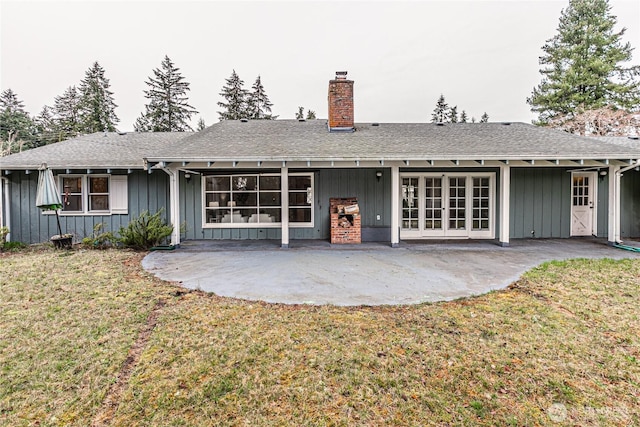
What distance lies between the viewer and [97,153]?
8703mm

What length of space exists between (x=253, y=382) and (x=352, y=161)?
217 inches

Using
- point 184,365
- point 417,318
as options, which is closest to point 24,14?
point 184,365

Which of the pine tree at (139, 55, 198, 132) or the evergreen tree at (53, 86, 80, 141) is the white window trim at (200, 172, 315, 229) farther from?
the evergreen tree at (53, 86, 80, 141)

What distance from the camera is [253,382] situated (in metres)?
2.30

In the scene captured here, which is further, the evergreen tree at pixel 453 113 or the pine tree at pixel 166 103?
the evergreen tree at pixel 453 113

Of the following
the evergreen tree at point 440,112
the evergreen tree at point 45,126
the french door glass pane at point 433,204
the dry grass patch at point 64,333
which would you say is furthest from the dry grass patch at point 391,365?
the evergreen tree at point 45,126

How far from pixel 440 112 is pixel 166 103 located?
3034cm

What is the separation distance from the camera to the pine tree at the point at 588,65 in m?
19.5

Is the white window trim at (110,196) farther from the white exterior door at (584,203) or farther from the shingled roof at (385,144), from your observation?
the white exterior door at (584,203)

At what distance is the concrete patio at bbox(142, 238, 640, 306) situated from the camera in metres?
4.23

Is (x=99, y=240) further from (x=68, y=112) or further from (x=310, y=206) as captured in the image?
(x=68, y=112)

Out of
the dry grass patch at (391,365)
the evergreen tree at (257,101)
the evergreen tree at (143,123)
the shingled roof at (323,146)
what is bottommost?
the dry grass patch at (391,365)

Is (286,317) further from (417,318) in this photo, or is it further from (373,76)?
(373,76)

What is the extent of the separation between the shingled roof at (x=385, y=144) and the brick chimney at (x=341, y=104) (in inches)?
13.5
